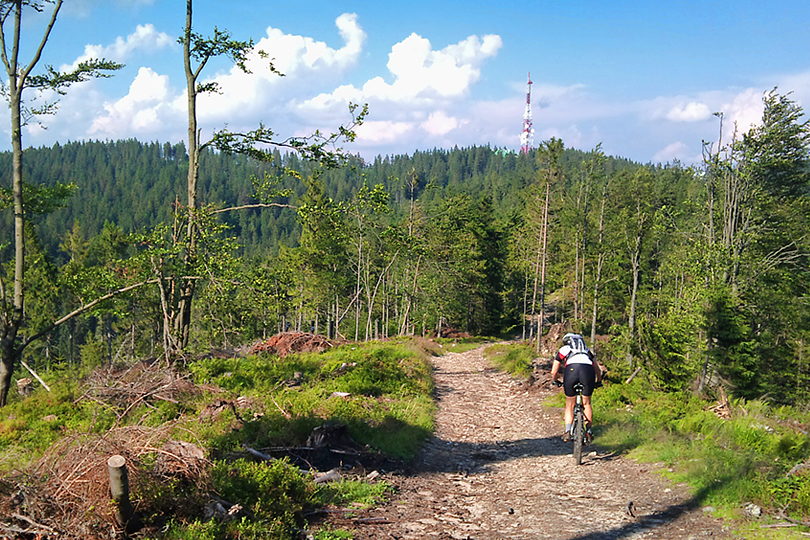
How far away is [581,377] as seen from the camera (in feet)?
27.7

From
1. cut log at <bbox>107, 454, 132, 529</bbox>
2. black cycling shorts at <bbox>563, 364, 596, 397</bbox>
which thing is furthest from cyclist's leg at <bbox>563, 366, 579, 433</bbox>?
cut log at <bbox>107, 454, 132, 529</bbox>

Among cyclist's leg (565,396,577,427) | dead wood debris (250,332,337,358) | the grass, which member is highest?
cyclist's leg (565,396,577,427)

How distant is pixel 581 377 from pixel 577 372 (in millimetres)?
96

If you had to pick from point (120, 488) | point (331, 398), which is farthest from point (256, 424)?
point (120, 488)

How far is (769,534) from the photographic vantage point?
194 inches

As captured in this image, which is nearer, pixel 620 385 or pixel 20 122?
pixel 20 122

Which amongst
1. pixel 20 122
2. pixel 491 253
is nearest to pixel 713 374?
pixel 20 122

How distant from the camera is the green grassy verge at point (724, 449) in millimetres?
5652

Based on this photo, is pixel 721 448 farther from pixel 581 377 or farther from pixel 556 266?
pixel 556 266

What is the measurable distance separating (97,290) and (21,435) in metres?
3.32

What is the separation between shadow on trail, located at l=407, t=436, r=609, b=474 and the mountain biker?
0.88 meters

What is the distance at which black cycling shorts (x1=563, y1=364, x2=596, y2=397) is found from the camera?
841cm

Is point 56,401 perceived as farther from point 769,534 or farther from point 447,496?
point 769,534

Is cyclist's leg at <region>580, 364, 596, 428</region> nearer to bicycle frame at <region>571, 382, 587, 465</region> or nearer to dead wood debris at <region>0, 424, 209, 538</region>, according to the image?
bicycle frame at <region>571, 382, 587, 465</region>
